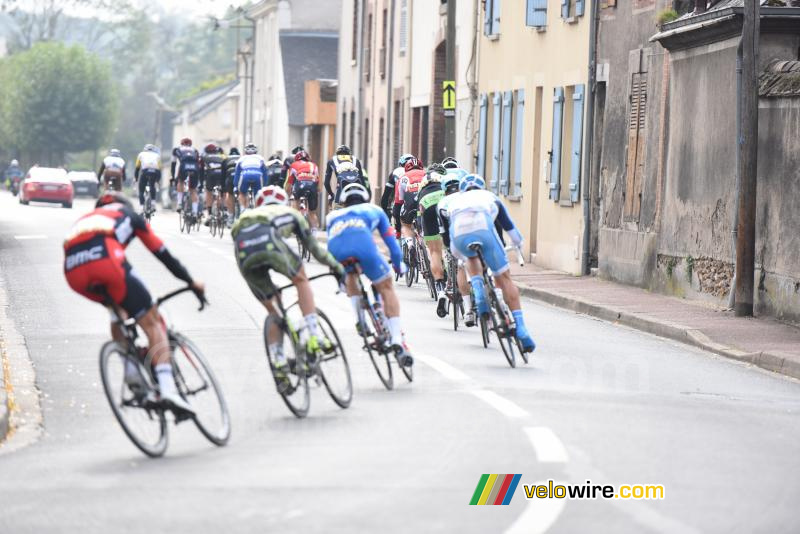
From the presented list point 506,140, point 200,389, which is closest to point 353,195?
point 200,389

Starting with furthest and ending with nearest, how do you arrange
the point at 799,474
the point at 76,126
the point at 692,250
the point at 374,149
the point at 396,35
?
the point at 76,126 < the point at 374,149 < the point at 396,35 < the point at 692,250 < the point at 799,474

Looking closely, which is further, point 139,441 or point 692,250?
point 692,250

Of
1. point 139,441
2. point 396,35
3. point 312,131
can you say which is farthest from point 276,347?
point 312,131

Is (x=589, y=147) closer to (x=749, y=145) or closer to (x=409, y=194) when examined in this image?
(x=409, y=194)

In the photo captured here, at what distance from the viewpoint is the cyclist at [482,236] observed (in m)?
15.7

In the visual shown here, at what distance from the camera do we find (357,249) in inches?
532

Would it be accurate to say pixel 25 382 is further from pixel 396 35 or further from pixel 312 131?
pixel 312 131

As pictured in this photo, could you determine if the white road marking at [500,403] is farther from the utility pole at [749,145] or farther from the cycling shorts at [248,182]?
the cycling shorts at [248,182]

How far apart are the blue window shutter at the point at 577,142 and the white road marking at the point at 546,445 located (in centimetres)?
1803

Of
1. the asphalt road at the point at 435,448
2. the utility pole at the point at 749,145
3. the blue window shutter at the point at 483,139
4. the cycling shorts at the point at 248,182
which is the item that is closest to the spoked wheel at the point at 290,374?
the asphalt road at the point at 435,448

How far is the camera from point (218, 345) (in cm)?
1689

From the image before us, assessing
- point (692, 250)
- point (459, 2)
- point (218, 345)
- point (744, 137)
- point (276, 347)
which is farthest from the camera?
point (459, 2)

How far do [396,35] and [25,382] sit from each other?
32.6 metres

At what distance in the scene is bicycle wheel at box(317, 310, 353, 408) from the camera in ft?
40.4
